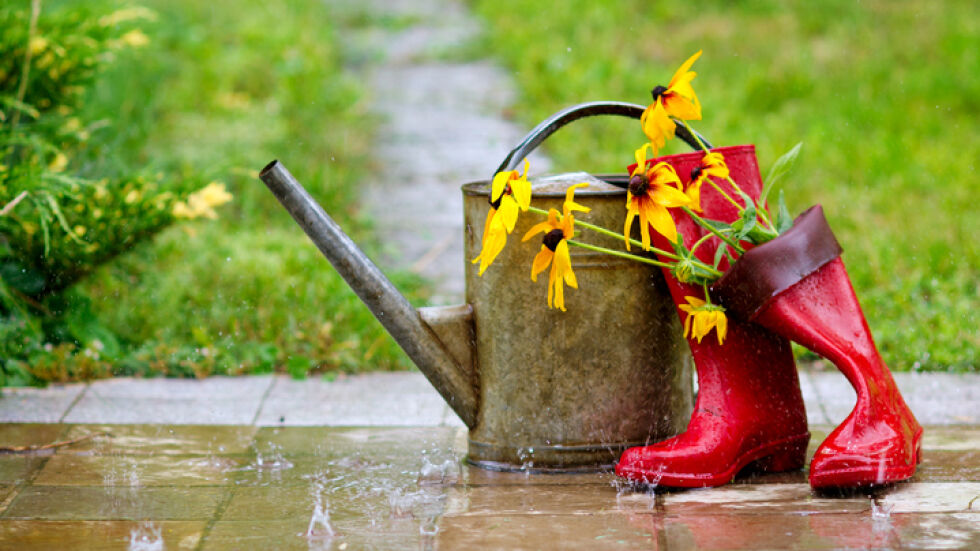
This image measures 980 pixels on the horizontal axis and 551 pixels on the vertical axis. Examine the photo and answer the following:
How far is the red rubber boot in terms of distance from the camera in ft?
7.14

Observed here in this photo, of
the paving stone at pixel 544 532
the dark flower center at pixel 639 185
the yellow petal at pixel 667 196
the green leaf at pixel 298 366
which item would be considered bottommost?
→ the paving stone at pixel 544 532

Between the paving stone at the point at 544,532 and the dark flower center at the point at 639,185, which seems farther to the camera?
the dark flower center at the point at 639,185

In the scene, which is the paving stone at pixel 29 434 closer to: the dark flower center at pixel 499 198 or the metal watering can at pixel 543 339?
the metal watering can at pixel 543 339

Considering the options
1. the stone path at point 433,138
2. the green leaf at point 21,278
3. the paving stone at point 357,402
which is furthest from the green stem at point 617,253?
the green leaf at point 21,278

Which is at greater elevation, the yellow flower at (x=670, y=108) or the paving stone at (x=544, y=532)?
the yellow flower at (x=670, y=108)

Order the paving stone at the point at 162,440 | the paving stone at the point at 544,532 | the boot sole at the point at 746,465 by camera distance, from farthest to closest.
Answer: the paving stone at the point at 162,440 < the boot sole at the point at 746,465 < the paving stone at the point at 544,532

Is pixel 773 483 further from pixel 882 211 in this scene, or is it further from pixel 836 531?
pixel 882 211

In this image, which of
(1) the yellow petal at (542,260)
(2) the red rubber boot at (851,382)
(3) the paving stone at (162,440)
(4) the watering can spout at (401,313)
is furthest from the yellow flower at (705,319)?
(3) the paving stone at (162,440)

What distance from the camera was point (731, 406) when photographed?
92.6 inches

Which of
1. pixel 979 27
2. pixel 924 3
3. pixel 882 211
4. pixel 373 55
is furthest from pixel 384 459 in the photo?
pixel 924 3

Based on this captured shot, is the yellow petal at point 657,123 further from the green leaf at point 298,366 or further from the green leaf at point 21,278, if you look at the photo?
the green leaf at point 21,278

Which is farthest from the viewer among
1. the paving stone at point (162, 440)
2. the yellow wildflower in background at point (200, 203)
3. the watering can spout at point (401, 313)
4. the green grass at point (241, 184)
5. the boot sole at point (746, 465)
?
the green grass at point (241, 184)

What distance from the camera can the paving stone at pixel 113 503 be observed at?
7.18ft

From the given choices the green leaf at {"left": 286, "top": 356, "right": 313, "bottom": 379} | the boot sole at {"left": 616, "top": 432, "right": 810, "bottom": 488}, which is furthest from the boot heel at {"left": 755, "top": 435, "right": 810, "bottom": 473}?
the green leaf at {"left": 286, "top": 356, "right": 313, "bottom": 379}
